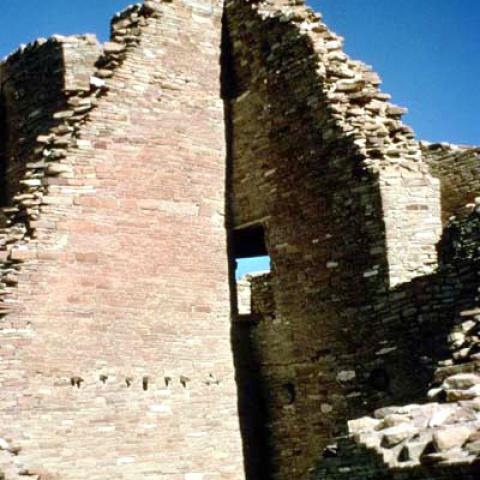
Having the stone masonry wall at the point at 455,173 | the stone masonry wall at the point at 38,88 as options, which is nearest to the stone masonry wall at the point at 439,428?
the stone masonry wall at the point at 455,173

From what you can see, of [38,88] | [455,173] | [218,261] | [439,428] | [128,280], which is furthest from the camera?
[455,173]

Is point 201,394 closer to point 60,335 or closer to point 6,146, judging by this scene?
point 60,335

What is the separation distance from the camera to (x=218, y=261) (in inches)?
504

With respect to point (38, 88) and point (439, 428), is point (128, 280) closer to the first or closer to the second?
point (38, 88)

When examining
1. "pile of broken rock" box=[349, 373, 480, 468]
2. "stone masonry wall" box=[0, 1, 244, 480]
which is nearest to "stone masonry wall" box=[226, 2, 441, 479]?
"stone masonry wall" box=[0, 1, 244, 480]

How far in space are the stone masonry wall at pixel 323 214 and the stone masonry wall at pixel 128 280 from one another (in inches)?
26.2

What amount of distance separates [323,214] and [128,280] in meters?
2.71

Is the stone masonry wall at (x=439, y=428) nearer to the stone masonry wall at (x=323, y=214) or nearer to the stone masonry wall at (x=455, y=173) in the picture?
the stone masonry wall at (x=323, y=214)

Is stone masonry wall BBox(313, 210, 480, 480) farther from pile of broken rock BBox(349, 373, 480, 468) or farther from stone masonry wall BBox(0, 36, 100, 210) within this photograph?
stone masonry wall BBox(0, 36, 100, 210)

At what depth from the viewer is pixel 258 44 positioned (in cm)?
1330

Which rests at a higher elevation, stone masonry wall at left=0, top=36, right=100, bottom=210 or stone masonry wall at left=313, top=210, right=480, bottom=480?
stone masonry wall at left=0, top=36, right=100, bottom=210

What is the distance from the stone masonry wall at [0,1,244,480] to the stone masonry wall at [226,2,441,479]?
67cm

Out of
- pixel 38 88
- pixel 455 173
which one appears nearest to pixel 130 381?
pixel 38 88

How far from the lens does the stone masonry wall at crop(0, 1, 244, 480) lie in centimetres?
1063
